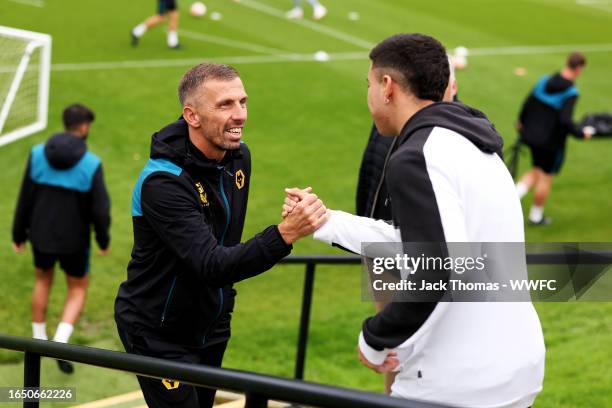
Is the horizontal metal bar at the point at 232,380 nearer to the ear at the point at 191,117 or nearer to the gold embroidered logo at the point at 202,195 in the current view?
the gold embroidered logo at the point at 202,195

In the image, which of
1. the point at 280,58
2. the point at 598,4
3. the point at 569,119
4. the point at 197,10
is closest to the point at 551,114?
the point at 569,119

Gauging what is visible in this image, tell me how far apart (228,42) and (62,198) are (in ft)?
33.7

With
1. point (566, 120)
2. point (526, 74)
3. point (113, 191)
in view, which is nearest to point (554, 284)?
point (566, 120)

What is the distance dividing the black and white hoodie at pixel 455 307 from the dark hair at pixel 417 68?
94 mm

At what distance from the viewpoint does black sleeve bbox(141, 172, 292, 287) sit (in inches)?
139

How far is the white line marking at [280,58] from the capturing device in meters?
15.0

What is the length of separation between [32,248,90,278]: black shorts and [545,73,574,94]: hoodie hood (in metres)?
6.00

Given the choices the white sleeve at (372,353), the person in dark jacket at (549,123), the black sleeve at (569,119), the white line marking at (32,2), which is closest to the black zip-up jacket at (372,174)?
the white sleeve at (372,353)

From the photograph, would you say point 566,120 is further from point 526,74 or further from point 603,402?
point 526,74

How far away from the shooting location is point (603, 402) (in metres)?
5.77

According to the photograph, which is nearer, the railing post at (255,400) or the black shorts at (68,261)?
the railing post at (255,400)

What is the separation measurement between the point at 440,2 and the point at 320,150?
10631 millimetres

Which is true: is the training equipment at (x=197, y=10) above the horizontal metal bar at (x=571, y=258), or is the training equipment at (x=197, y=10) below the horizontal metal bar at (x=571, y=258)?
above

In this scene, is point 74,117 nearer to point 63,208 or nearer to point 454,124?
point 63,208
